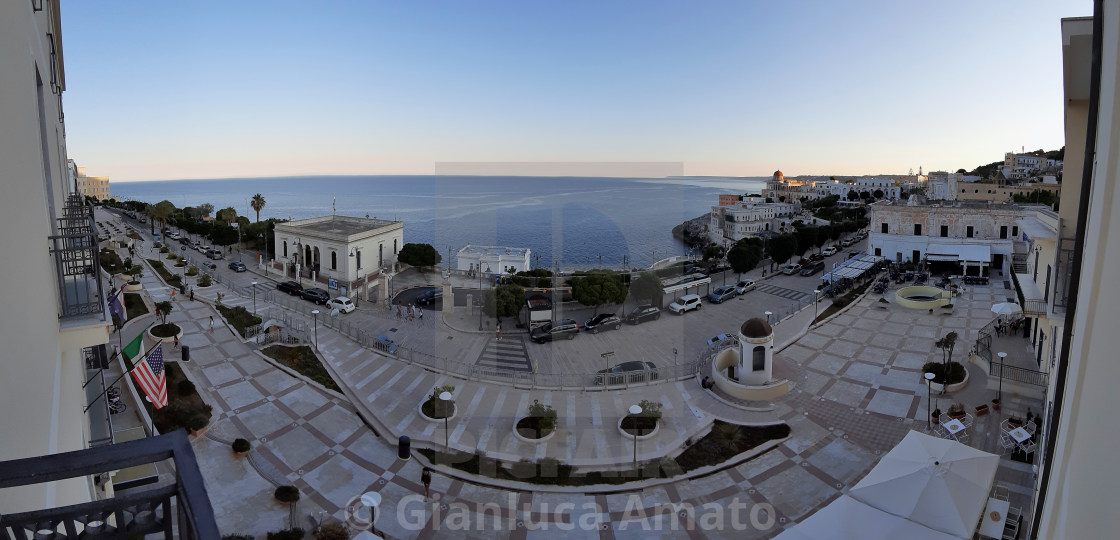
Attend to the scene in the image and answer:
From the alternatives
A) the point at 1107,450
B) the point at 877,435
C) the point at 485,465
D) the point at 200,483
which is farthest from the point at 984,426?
the point at 200,483

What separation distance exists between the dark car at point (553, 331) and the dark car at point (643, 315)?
2935 millimetres

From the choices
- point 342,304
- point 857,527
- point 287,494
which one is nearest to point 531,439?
point 287,494

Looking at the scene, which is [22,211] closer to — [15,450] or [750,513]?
[15,450]

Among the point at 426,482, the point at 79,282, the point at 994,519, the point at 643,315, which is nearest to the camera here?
the point at 79,282

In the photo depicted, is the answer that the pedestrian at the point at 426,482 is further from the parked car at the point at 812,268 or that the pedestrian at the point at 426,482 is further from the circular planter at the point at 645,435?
the parked car at the point at 812,268

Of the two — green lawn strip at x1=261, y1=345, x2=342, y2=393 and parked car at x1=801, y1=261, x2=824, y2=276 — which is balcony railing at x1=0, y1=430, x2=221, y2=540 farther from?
parked car at x1=801, y1=261, x2=824, y2=276

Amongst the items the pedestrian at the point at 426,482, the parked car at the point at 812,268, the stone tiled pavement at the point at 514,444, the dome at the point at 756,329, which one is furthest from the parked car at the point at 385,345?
the parked car at the point at 812,268

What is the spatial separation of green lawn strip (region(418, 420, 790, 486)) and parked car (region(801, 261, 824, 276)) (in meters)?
25.3

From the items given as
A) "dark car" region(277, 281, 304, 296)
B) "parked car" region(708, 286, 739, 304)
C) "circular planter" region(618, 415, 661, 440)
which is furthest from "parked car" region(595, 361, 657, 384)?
"dark car" region(277, 281, 304, 296)

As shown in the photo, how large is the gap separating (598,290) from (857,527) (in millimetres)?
16056

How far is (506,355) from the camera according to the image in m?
20.1

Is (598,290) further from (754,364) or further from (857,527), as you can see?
(857,527)

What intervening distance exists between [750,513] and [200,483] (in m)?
10.9

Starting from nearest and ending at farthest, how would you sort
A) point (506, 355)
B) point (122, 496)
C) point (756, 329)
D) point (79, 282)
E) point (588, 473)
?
point (122, 496), point (79, 282), point (588, 473), point (756, 329), point (506, 355)
